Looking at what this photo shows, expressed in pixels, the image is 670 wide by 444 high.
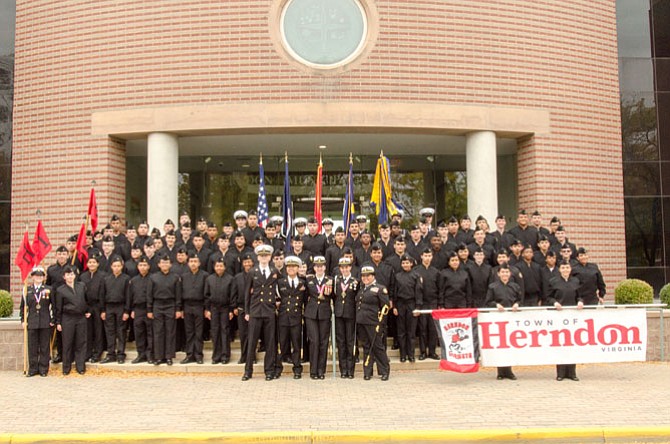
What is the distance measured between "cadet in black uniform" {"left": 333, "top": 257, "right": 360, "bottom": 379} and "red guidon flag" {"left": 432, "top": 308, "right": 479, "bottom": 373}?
52.2 inches

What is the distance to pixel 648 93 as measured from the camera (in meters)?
16.5

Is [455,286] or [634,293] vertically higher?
[455,286]

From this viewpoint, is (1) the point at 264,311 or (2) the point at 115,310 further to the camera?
(2) the point at 115,310

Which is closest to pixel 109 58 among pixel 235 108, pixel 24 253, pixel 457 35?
pixel 235 108

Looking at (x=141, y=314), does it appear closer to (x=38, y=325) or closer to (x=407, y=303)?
(x=38, y=325)

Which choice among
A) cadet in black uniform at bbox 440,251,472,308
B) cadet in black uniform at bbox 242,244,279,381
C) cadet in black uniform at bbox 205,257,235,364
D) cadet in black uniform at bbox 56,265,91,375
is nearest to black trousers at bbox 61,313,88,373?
cadet in black uniform at bbox 56,265,91,375

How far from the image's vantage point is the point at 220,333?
11195 mm

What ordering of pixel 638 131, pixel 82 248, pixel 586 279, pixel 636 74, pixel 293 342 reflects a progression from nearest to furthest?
pixel 293 342 → pixel 586 279 → pixel 82 248 → pixel 638 131 → pixel 636 74

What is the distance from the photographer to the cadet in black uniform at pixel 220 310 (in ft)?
36.5

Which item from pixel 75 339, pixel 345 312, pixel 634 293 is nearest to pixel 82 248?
pixel 75 339

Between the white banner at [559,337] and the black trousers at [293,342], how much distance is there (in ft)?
9.34

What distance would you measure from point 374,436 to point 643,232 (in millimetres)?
12267

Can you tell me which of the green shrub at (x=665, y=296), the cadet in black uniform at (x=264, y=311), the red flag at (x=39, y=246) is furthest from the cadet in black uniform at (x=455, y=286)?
the red flag at (x=39, y=246)

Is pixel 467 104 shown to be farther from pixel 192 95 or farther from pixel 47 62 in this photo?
pixel 47 62
